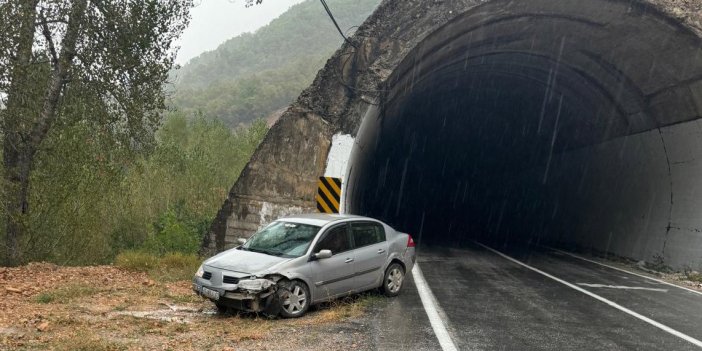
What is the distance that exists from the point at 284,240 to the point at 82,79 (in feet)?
21.7

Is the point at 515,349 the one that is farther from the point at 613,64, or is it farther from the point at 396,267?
the point at 613,64

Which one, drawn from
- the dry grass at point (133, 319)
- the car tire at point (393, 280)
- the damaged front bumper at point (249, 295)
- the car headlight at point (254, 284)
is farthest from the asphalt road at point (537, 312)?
the car headlight at point (254, 284)

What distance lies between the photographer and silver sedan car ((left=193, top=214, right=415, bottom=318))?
7.88 m

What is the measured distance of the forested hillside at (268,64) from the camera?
100 meters

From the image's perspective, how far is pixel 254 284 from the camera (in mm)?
7777

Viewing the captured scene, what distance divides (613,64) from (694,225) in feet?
15.7

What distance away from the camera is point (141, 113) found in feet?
41.7

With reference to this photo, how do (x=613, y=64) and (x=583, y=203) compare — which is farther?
(x=583, y=203)

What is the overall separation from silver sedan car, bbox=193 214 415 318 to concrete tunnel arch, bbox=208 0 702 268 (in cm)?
446

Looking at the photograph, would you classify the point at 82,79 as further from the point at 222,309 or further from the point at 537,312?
the point at 537,312

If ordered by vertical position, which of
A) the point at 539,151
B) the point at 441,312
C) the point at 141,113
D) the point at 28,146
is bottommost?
the point at 441,312

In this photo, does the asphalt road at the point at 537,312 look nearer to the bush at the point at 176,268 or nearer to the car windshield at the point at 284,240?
the car windshield at the point at 284,240

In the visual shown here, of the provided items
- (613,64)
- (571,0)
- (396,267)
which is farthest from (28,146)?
(613,64)

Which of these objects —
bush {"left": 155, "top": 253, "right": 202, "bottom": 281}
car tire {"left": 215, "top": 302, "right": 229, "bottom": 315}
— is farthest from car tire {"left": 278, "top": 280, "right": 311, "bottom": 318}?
bush {"left": 155, "top": 253, "right": 202, "bottom": 281}
